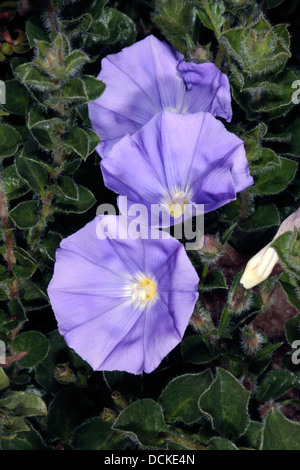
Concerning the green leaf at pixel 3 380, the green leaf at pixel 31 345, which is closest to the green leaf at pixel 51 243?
the green leaf at pixel 31 345

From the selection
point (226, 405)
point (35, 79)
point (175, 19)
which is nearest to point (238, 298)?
point (226, 405)

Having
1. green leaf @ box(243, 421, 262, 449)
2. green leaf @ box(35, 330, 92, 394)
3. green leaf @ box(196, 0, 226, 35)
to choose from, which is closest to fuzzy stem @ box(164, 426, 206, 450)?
green leaf @ box(243, 421, 262, 449)

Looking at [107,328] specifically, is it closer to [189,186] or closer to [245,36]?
[189,186]

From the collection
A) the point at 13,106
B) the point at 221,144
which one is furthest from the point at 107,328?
the point at 13,106

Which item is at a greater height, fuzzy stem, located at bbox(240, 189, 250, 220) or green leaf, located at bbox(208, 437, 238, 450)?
fuzzy stem, located at bbox(240, 189, 250, 220)

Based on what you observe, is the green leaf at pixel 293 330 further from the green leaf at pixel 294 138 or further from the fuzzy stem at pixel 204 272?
the green leaf at pixel 294 138

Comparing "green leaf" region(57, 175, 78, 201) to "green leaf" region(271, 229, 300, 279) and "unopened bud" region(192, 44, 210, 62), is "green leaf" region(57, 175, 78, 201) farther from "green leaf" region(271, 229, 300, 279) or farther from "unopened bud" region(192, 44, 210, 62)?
"green leaf" region(271, 229, 300, 279)
